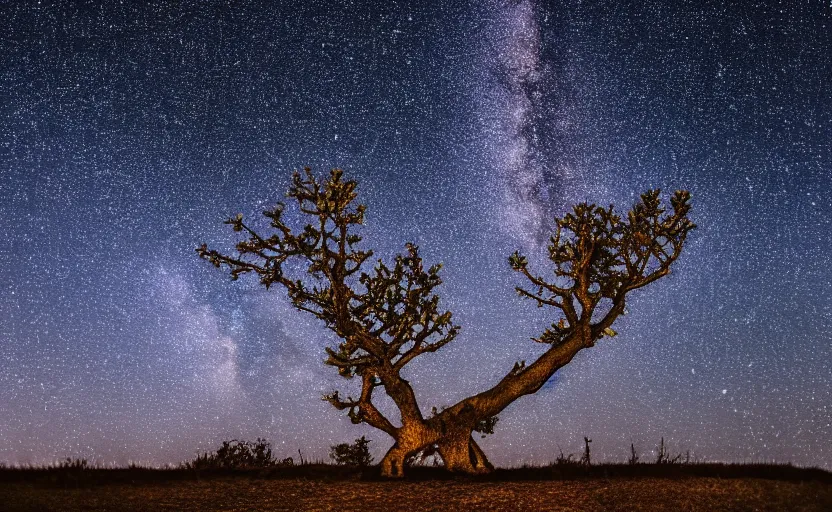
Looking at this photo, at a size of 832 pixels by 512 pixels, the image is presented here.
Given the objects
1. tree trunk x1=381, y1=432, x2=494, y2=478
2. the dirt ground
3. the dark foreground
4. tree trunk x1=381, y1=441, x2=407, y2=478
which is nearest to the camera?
the dirt ground

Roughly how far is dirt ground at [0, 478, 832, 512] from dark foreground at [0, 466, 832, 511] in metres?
0.02

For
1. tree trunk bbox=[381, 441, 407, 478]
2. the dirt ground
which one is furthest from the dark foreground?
tree trunk bbox=[381, 441, 407, 478]

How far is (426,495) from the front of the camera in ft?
44.6

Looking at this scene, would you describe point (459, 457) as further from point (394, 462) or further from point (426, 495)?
point (426, 495)

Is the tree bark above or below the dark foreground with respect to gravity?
above

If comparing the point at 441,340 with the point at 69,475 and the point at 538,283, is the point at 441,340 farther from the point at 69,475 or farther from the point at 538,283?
the point at 69,475

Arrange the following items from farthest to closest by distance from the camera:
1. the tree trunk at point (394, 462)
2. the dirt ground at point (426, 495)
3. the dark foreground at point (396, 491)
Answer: the tree trunk at point (394, 462)
the dark foreground at point (396, 491)
the dirt ground at point (426, 495)

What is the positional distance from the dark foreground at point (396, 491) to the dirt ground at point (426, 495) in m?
0.02

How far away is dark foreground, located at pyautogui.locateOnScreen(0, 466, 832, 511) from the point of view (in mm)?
12633

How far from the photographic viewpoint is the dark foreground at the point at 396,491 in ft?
41.4

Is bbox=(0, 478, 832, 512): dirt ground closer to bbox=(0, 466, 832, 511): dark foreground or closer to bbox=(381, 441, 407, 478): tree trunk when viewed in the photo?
bbox=(0, 466, 832, 511): dark foreground

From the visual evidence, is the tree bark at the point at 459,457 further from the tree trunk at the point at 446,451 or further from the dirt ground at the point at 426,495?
the dirt ground at the point at 426,495

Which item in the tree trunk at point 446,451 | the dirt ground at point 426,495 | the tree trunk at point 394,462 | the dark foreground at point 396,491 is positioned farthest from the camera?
the tree trunk at point 446,451

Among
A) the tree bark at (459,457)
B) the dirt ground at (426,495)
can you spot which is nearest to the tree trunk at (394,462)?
the tree bark at (459,457)
